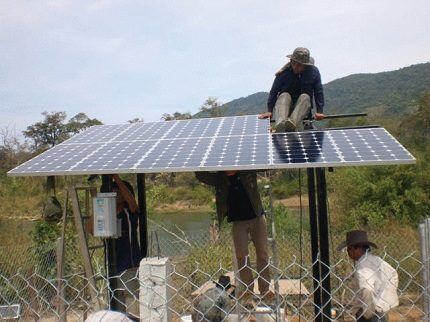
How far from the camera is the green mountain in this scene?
266 feet

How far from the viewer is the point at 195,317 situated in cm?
353

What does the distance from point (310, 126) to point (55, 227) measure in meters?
5.97

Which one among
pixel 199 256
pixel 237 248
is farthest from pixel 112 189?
pixel 199 256

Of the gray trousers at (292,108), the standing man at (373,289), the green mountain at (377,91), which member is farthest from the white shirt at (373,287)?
the green mountain at (377,91)

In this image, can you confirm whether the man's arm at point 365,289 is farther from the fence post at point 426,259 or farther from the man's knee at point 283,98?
the man's knee at point 283,98

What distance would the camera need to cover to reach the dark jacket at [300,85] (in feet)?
16.9

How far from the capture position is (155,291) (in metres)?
2.53

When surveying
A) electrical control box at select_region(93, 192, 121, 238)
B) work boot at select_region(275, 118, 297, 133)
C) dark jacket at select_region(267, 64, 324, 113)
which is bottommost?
electrical control box at select_region(93, 192, 121, 238)

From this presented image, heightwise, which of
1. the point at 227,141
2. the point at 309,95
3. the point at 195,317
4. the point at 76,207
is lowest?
the point at 195,317

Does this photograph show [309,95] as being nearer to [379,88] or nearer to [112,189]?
[112,189]

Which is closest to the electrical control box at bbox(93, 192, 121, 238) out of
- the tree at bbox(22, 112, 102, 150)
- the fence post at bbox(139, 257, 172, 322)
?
the fence post at bbox(139, 257, 172, 322)

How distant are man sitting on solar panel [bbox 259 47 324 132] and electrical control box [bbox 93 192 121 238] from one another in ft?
5.89

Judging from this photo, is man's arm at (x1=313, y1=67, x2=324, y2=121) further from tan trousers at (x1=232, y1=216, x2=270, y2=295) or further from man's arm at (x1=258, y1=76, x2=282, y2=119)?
tan trousers at (x1=232, y1=216, x2=270, y2=295)

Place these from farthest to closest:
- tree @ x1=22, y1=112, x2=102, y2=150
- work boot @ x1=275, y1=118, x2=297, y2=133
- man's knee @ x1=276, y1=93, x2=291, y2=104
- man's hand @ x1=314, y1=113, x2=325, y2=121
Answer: tree @ x1=22, y1=112, x2=102, y2=150, man's knee @ x1=276, y1=93, x2=291, y2=104, man's hand @ x1=314, y1=113, x2=325, y2=121, work boot @ x1=275, y1=118, x2=297, y2=133
